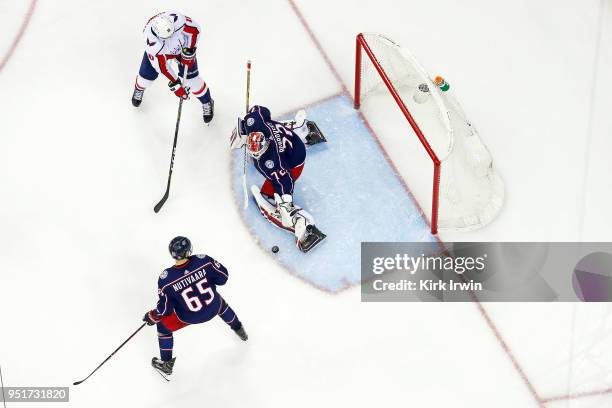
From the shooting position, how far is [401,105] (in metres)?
6.27

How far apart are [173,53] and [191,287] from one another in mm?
1680

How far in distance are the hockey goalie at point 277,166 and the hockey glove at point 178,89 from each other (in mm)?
464

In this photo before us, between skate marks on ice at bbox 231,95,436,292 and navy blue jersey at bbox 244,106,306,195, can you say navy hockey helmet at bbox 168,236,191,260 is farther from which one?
skate marks on ice at bbox 231,95,436,292

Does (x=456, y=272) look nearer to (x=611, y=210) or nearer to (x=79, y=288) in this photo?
(x=611, y=210)

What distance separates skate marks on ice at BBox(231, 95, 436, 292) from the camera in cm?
634

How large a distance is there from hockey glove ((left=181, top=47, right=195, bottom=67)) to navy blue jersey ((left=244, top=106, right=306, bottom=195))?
61 cm

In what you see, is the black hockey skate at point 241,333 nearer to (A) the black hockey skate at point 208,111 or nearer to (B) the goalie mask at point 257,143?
(B) the goalie mask at point 257,143

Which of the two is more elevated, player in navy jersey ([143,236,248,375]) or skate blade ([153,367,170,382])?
player in navy jersey ([143,236,248,375])

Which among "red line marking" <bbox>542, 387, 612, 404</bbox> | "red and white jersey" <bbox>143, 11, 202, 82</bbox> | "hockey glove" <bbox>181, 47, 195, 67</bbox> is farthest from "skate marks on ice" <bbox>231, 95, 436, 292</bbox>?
"red line marking" <bbox>542, 387, 612, 404</bbox>

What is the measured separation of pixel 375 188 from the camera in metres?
6.62

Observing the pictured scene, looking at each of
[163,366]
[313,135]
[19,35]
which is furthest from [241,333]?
[19,35]

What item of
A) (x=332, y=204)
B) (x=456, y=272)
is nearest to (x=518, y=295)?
(x=456, y=272)

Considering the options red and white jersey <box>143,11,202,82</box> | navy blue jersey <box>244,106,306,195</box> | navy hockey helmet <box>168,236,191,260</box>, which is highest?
red and white jersey <box>143,11,202,82</box>

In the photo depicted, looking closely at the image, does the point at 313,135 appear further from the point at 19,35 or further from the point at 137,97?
the point at 19,35
